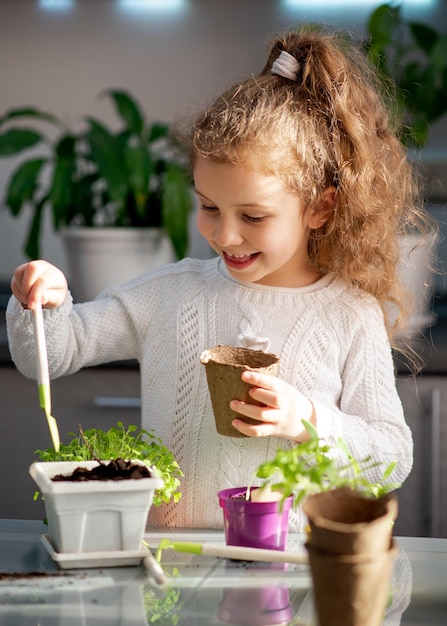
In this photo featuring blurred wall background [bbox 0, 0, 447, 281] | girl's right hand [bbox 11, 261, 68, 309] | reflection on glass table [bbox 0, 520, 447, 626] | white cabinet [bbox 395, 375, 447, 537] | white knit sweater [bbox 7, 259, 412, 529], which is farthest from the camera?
blurred wall background [bbox 0, 0, 447, 281]

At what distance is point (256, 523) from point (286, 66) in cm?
68

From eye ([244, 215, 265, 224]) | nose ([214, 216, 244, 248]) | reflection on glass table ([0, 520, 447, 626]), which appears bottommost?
reflection on glass table ([0, 520, 447, 626])

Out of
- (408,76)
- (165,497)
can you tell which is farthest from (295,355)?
(408,76)

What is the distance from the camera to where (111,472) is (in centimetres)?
112

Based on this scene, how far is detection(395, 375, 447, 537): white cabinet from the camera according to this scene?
2.30 meters

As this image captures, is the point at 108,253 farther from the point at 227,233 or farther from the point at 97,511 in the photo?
the point at 97,511

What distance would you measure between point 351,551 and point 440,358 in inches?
58.1

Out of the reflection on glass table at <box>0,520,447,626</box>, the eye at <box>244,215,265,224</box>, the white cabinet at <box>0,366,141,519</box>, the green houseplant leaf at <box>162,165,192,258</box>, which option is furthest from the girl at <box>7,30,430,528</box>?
the green houseplant leaf at <box>162,165,192,258</box>

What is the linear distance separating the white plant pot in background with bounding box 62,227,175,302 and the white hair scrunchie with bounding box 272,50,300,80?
1.12 metres

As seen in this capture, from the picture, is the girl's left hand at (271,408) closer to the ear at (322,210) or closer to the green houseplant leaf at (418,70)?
the ear at (322,210)

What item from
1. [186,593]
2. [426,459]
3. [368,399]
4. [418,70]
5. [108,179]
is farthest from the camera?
[418,70]

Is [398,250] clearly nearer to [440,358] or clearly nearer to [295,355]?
[295,355]

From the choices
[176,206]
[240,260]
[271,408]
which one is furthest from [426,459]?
[271,408]

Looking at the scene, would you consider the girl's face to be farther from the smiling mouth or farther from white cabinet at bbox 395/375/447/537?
white cabinet at bbox 395/375/447/537
